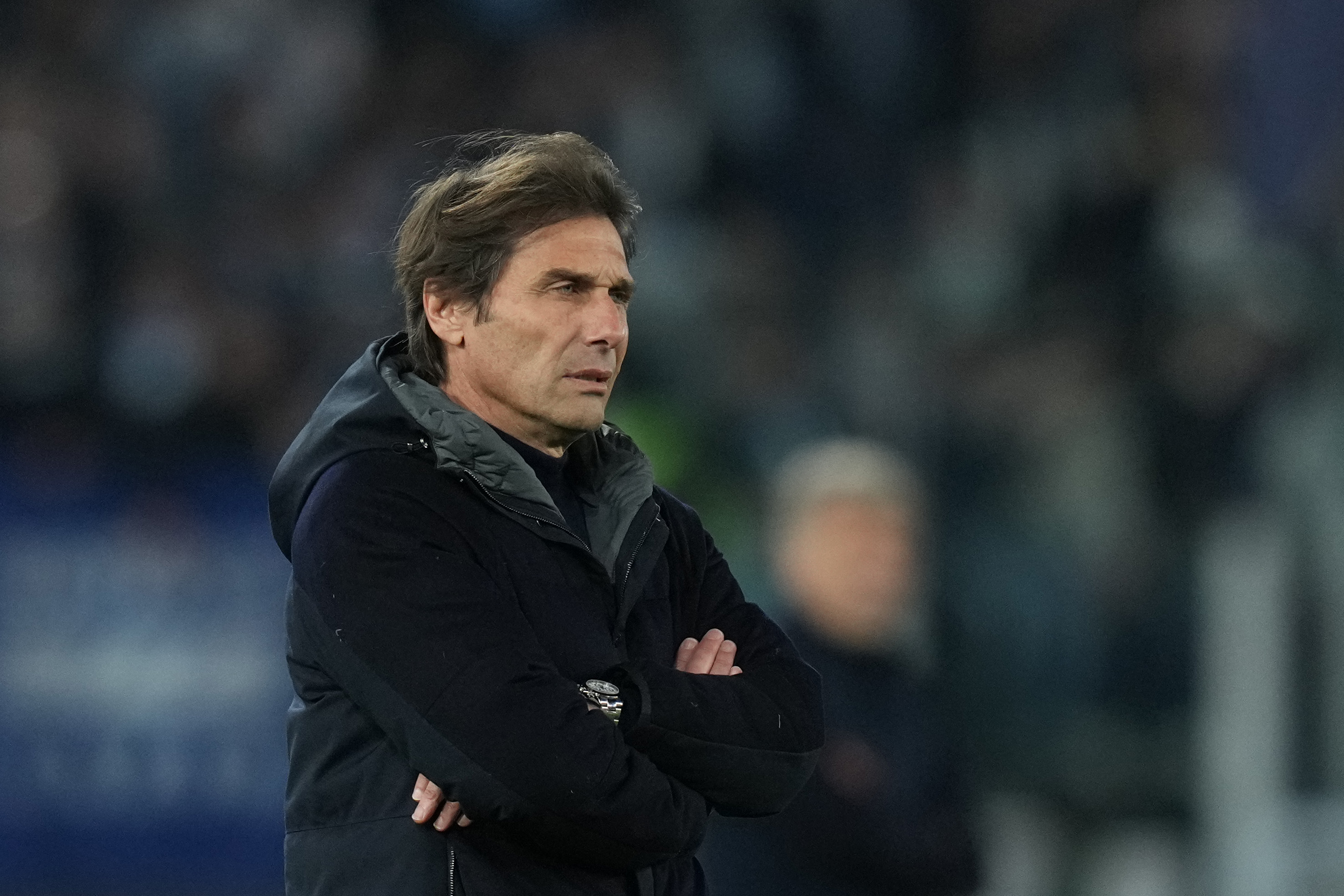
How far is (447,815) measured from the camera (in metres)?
1.99

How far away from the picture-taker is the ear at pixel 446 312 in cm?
225

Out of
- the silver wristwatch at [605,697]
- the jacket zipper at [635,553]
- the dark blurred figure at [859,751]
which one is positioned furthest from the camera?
the dark blurred figure at [859,751]

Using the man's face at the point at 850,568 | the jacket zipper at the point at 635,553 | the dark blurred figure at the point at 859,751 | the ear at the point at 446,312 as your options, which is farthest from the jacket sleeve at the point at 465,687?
the man's face at the point at 850,568

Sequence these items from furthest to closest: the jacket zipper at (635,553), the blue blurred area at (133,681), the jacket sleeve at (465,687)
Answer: the blue blurred area at (133,681) < the jacket zipper at (635,553) < the jacket sleeve at (465,687)

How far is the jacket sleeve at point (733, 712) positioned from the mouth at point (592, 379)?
0.86 feet

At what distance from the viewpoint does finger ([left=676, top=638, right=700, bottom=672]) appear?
2.26m

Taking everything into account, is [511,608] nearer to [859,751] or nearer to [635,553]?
[635,553]

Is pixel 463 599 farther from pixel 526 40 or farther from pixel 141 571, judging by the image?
pixel 526 40

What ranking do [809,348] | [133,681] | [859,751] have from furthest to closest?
[809,348] < [133,681] < [859,751]

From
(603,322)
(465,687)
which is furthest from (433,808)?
(603,322)

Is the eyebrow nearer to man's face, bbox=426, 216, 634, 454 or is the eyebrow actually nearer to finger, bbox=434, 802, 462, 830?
man's face, bbox=426, 216, 634, 454

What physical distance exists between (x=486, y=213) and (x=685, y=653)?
612 mm

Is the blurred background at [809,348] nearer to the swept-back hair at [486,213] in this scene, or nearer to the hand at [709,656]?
the hand at [709,656]

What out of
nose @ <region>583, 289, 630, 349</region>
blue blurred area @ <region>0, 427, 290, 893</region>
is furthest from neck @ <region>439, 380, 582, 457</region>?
blue blurred area @ <region>0, 427, 290, 893</region>
